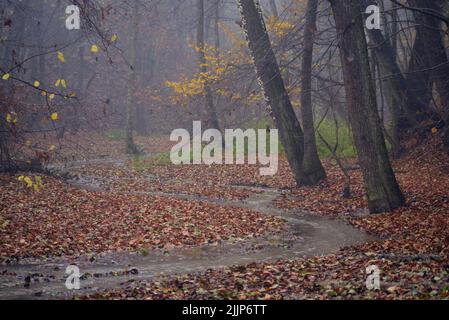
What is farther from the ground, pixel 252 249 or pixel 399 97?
pixel 399 97

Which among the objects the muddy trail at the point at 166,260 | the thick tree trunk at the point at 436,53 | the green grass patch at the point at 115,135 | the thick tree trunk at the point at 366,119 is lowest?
the muddy trail at the point at 166,260

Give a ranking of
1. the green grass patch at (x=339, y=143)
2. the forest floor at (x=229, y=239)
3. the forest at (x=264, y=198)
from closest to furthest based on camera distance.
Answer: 1. the forest floor at (x=229, y=239)
2. the forest at (x=264, y=198)
3. the green grass patch at (x=339, y=143)

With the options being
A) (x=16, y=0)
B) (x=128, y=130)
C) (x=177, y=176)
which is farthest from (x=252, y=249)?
(x=16, y=0)

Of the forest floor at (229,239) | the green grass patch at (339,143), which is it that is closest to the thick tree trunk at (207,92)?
the green grass patch at (339,143)

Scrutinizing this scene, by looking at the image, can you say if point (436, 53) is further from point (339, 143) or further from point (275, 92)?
point (339, 143)

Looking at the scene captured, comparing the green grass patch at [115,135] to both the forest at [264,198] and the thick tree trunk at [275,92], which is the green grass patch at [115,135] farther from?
the thick tree trunk at [275,92]

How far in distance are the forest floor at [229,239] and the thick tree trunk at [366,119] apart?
0.51m

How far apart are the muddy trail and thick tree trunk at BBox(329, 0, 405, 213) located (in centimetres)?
125

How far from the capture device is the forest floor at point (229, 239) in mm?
8219

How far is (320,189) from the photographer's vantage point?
18.8 meters

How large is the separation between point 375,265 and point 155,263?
12.6 feet

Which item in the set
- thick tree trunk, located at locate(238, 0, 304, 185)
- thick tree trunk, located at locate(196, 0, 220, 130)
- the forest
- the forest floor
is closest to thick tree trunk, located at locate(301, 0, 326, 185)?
the forest

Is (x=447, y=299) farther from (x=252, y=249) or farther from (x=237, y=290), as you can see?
(x=252, y=249)
